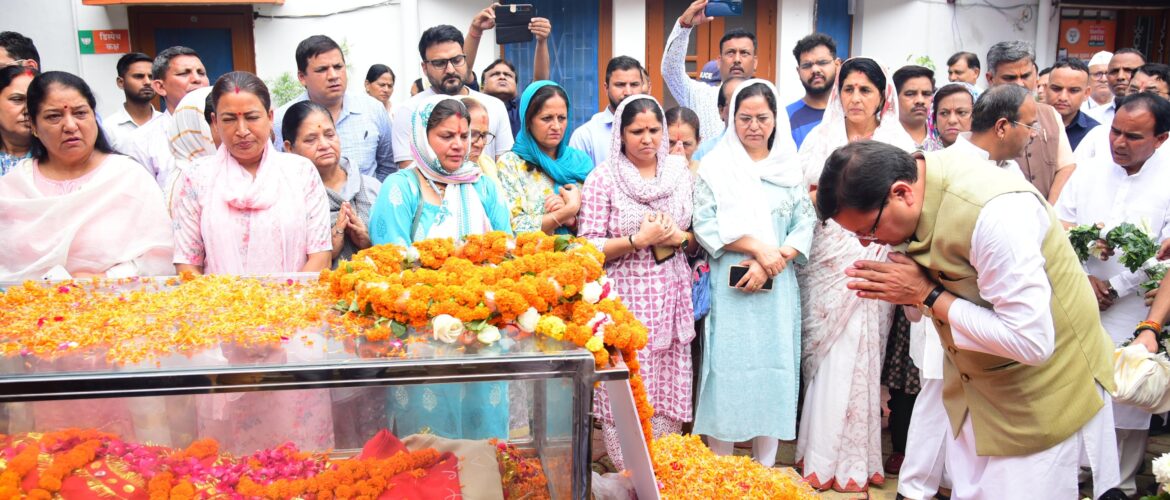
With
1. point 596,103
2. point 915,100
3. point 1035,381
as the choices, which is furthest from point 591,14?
point 1035,381

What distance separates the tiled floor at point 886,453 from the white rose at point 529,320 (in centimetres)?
171

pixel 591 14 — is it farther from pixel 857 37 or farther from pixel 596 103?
pixel 857 37

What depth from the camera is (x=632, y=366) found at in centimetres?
226

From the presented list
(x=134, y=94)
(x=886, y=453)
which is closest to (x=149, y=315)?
(x=134, y=94)

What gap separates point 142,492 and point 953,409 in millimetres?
2593

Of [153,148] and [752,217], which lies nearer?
[752,217]

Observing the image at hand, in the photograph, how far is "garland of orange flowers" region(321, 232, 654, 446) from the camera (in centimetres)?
217

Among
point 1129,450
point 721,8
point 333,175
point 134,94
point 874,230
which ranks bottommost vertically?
point 1129,450

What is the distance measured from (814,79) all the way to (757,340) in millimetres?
2092

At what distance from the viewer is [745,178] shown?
4.12 m

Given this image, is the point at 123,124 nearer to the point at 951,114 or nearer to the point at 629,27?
the point at 951,114

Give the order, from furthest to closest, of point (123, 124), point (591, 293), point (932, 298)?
point (123, 124)
point (932, 298)
point (591, 293)

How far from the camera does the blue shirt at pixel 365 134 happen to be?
15.4 ft

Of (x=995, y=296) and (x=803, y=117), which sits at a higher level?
(x=803, y=117)
